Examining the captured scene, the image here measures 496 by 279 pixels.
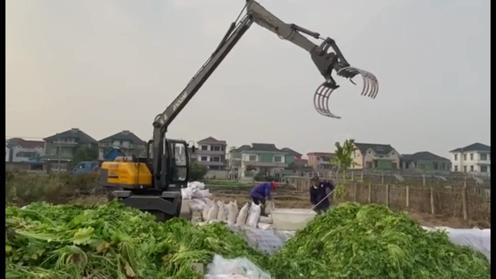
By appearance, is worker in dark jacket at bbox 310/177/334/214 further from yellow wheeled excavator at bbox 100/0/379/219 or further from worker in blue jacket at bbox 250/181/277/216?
yellow wheeled excavator at bbox 100/0/379/219

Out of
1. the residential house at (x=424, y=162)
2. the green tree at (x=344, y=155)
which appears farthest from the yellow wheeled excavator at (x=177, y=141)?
the green tree at (x=344, y=155)

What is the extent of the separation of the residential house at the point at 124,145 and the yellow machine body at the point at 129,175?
362 millimetres

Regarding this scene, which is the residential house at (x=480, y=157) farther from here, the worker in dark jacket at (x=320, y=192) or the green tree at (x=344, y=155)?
the green tree at (x=344, y=155)

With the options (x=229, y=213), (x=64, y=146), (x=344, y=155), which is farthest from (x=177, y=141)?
(x=344, y=155)

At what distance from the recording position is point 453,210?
46.2 feet

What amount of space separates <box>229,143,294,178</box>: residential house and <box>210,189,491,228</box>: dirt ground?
2.00 m

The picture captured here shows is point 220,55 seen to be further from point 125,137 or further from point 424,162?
point 424,162

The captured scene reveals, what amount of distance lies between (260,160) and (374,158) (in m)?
6.09

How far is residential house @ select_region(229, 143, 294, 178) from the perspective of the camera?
73.8ft

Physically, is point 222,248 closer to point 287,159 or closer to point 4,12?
point 4,12

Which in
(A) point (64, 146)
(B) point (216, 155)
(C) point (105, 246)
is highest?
(B) point (216, 155)

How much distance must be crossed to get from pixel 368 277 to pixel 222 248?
99 cm

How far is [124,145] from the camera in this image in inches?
408

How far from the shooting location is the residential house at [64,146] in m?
12.1
